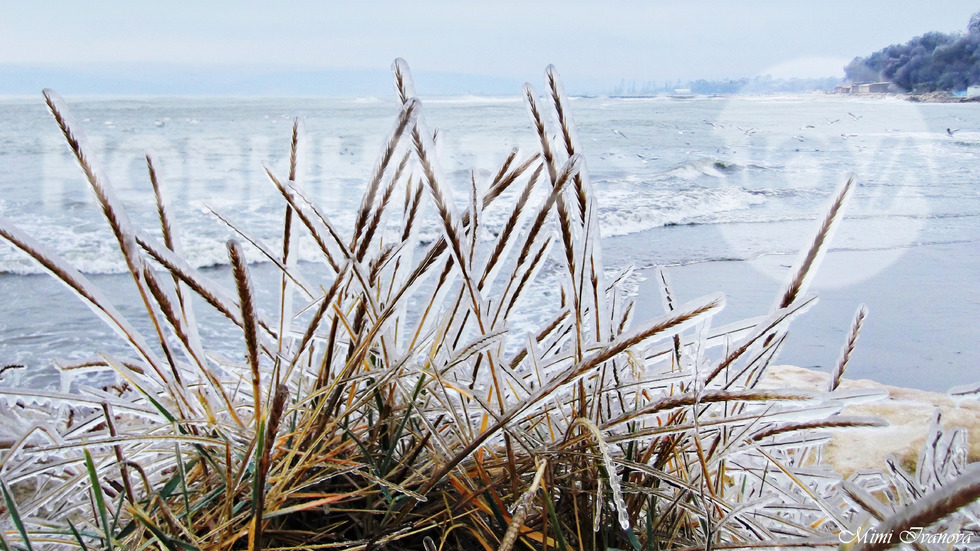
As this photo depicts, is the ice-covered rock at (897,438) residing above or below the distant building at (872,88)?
below

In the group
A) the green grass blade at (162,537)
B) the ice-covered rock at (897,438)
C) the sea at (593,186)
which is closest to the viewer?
the green grass blade at (162,537)

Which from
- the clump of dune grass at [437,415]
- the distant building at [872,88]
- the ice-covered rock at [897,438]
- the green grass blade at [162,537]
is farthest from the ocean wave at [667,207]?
the distant building at [872,88]

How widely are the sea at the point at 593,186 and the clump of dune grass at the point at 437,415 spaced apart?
6 centimetres

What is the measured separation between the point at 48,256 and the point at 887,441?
4.95 feet

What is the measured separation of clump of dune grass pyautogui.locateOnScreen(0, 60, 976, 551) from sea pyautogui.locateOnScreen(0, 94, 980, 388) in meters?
0.06

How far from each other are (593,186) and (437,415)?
667 millimetres

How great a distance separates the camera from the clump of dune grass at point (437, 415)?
43cm

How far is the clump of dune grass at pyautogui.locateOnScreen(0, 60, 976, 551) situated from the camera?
433 mm

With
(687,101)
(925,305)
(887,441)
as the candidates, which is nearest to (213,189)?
(925,305)

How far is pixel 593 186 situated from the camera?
3.72 ft

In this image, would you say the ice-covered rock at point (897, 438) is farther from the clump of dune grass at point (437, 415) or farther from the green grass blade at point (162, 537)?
the green grass blade at point (162, 537)

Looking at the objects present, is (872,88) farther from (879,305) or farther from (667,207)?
(879,305)

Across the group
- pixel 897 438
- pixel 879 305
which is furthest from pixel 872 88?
pixel 897 438

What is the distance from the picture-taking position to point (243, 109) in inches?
808
